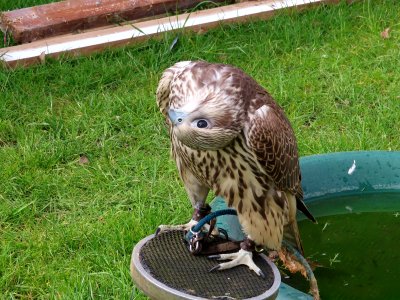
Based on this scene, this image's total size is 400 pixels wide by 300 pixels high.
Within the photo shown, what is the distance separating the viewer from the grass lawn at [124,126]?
4.04 m

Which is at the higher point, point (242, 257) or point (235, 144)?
point (235, 144)

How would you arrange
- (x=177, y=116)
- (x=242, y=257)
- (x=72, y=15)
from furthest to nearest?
(x=72, y=15) < (x=242, y=257) < (x=177, y=116)

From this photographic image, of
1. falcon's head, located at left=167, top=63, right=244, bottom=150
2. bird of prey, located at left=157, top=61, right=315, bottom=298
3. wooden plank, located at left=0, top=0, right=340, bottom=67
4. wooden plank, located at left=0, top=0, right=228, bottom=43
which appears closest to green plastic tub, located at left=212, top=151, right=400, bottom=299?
bird of prey, located at left=157, top=61, right=315, bottom=298

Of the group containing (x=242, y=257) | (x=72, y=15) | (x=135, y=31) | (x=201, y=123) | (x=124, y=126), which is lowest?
(x=124, y=126)

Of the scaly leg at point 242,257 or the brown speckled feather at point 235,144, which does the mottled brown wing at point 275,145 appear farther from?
the scaly leg at point 242,257

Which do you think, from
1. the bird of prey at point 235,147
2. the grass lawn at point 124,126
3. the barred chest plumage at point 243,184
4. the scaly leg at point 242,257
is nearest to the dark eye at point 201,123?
the bird of prey at point 235,147

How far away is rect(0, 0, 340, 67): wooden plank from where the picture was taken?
5.58m

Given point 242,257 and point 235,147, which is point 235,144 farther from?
point 242,257

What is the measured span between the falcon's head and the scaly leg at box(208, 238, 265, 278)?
447 millimetres

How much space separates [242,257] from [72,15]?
3250mm

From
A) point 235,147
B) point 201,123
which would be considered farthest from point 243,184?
point 201,123

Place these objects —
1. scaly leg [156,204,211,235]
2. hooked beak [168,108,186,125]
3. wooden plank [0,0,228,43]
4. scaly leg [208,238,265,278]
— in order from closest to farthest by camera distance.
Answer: hooked beak [168,108,186,125], scaly leg [208,238,265,278], scaly leg [156,204,211,235], wooden plank [0,0,228,43]

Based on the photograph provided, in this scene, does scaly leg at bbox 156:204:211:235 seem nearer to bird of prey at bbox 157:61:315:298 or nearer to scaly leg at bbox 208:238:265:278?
bird of prey at bbox 157:61:315:298

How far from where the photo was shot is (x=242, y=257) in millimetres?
3193
